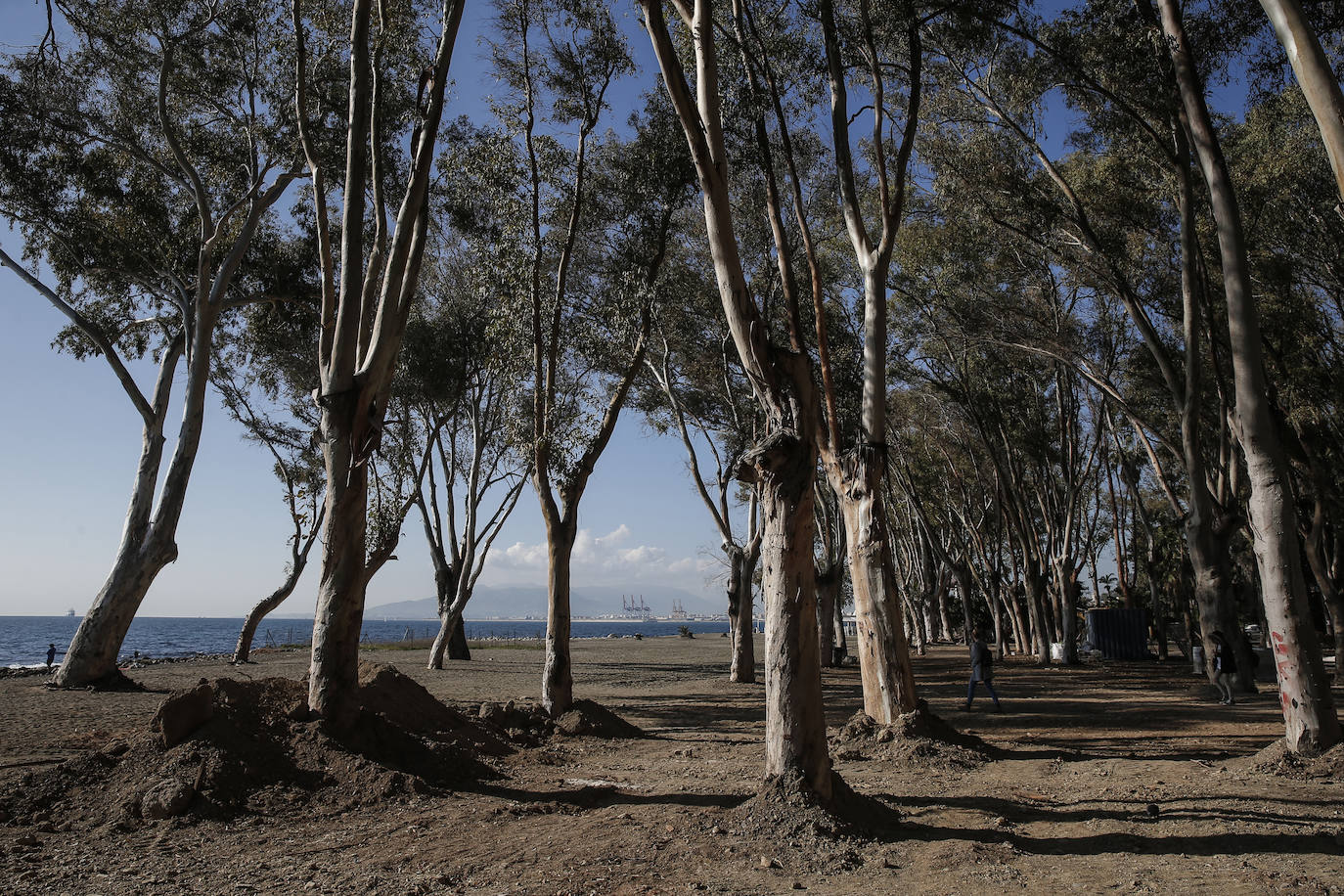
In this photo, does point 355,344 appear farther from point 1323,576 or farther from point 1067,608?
point 1067,608

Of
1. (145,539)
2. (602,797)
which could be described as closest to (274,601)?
(145,539)

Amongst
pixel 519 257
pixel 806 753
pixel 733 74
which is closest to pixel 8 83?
pixel 519 257

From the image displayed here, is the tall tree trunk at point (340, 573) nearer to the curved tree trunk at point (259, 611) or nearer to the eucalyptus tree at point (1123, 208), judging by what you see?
the eucalyptus tree at point (1123, 208)

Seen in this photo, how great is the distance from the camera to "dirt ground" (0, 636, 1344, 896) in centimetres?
452

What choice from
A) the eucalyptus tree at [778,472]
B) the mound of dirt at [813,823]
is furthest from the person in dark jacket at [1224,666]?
the eucalyptus tree at [778,472]

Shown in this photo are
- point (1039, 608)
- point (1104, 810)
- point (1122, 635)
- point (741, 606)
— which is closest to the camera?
point (1104, 810)

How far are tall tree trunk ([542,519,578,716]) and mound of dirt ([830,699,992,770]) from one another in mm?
3778

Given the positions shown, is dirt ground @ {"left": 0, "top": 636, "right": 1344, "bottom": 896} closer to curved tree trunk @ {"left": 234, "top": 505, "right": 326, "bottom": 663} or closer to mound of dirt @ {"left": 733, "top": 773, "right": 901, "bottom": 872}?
mound of dirt @ {"left": 733, "top": 773, "right": 901, "bottom": 872}

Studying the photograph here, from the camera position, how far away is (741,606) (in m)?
17.5

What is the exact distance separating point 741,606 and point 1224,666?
8.76 metres

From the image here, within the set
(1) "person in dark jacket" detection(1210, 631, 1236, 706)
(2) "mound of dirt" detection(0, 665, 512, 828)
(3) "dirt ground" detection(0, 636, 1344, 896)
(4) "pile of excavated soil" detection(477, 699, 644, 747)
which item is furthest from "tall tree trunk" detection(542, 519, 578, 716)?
(1) "person in dark jacket" detection(1210, 631, 1236, 706)

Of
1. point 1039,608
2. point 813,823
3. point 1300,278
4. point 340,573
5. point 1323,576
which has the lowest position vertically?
point 813,823

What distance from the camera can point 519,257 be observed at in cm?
1162

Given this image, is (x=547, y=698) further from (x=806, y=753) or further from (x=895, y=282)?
(x=895, y=282)
